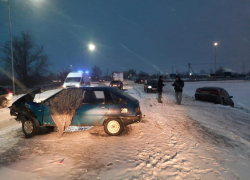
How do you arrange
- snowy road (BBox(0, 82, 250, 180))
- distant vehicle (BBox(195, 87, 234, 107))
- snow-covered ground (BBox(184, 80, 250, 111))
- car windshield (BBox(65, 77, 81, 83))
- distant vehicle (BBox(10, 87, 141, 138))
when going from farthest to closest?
car windshield (BBox(65, 77, 81, 83))
snow-covered ground (BBox(184, 80, 250, 111))
distant vehicle (BBox(195, 87, 234, 107))
distant vehicle (BBox(10, 87, 141, 138))
snowy road (BBox(0, 82, 250, 180))

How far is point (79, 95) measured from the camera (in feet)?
20.4

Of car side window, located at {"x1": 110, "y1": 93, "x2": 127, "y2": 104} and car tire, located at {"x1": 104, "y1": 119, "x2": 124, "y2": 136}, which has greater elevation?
car side window, located at {"x1": 110, "y1": 93, "x2": 127, "y2": 104}

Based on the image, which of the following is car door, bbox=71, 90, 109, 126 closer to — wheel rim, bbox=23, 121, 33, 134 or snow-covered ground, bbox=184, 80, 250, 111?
wheel rim, bbox=23, 121, 33, 134

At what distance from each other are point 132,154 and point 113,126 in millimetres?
1586

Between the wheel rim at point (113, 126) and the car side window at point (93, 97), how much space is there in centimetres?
74

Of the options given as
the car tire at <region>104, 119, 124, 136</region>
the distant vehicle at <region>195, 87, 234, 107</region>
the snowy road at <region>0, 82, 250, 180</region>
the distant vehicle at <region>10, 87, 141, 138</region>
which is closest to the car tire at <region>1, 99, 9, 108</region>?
the snowy road at <region>0, 82, 250, 180</region>

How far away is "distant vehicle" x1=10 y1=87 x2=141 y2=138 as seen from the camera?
6020 mm

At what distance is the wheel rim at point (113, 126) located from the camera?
610 cm

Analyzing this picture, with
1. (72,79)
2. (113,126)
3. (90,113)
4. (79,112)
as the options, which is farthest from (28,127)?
(72,79)

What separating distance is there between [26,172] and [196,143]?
4367 millimetres

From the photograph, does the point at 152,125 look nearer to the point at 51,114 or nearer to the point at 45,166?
the point at 51,114

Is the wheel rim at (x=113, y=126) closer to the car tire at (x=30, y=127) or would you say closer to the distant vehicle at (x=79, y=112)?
the distant vehicle at (x=79, y=112)

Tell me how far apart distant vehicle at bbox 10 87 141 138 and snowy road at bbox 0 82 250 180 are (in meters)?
0.41

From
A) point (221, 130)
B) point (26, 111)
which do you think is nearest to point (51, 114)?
point (26, 111)
